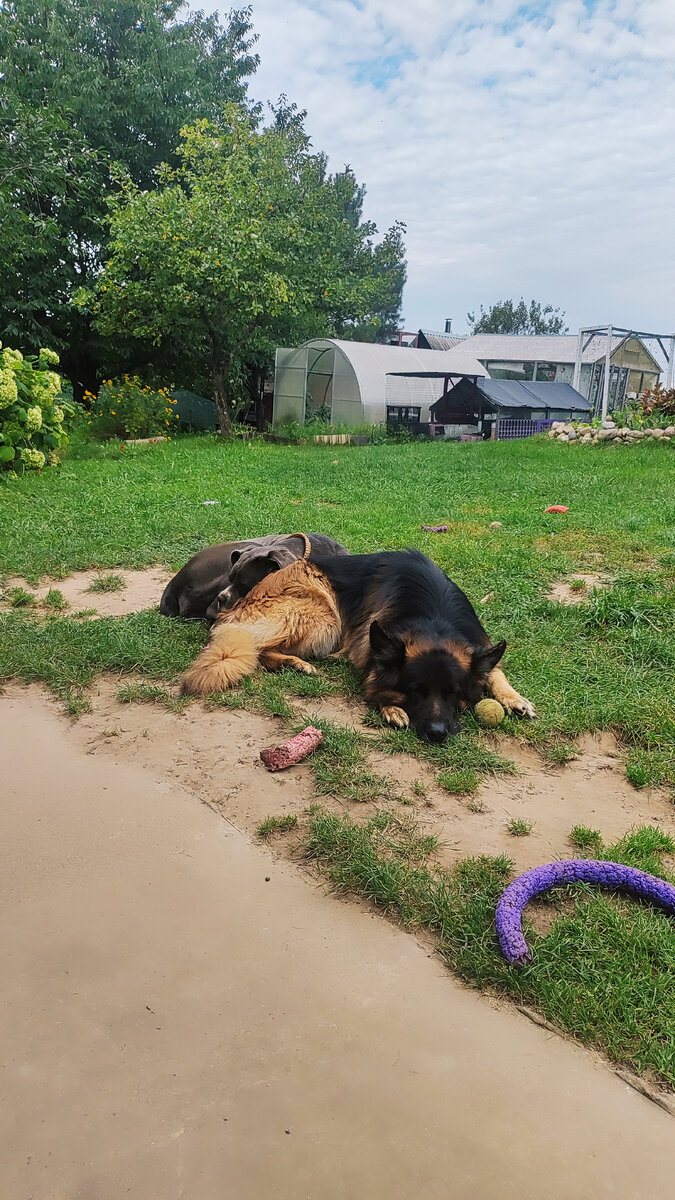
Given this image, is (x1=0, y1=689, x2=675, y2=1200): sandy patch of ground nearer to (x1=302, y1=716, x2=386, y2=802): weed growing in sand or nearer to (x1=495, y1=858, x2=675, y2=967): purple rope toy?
(x1=495, y1=858, x2=675, y2=967): purple rope toy

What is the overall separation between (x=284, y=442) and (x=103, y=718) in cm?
1708

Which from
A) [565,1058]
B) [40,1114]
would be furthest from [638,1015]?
[40,1114]

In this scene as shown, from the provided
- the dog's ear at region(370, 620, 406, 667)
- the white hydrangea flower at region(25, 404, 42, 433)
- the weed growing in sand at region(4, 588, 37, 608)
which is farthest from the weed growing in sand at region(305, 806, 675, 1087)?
the white hydrangea flower at region(25, 404, 42, 433)

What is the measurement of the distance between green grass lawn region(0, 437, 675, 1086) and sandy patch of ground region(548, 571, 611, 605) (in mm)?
79

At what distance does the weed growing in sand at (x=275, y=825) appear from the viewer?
9.07 ft

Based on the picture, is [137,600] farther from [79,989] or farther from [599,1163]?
[599,1163]

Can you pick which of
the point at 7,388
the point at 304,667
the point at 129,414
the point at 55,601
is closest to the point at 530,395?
the point at 129,414

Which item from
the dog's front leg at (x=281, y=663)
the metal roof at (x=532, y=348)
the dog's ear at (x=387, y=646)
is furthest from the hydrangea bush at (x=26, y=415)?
the metal roof at (x=532, y=348)

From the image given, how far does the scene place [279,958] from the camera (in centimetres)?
215

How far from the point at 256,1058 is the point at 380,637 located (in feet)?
7.27

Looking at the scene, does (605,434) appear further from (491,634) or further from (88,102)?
(88,102)

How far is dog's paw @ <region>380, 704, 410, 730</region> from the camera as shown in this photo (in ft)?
12.0

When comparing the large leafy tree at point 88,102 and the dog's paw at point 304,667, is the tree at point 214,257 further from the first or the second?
the dog's paw at point 304,667

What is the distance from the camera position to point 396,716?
3703 millimetres
